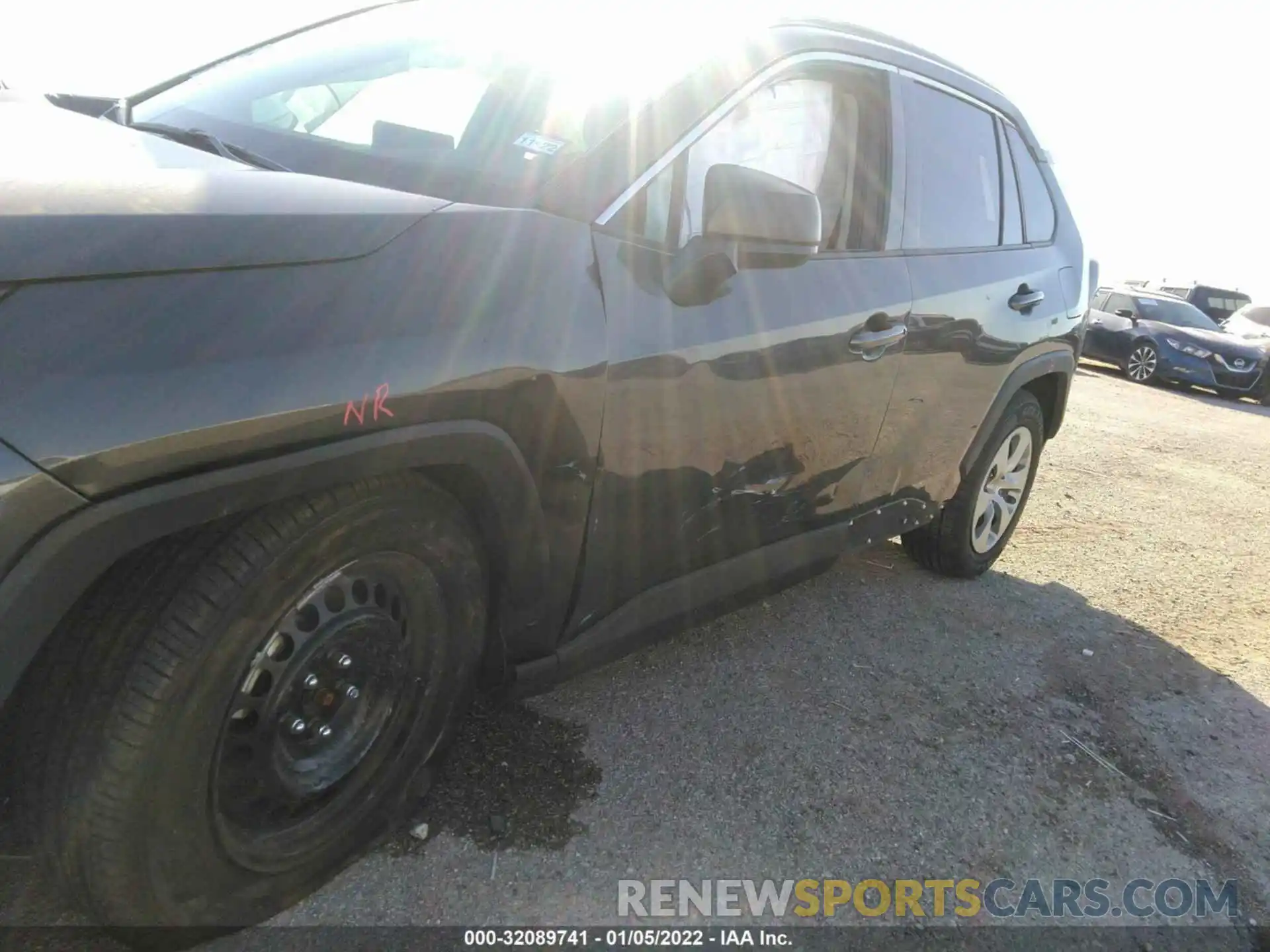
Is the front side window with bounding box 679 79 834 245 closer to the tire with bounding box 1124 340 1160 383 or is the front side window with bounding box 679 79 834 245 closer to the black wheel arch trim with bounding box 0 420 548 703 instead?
the black wheel arch trim with bounding box 0 420 548 703

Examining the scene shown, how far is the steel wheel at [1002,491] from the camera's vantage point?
402 centimetres

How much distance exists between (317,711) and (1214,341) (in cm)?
1569

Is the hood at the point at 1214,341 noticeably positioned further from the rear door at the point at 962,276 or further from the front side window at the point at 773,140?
the front side window at the point at 773,140

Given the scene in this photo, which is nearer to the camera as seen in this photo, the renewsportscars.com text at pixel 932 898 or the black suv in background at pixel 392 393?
the black suv in background at pixel 392 393

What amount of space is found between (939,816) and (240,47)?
2.99m

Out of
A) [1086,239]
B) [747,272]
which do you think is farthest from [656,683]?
[1086,239]

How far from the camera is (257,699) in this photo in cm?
161

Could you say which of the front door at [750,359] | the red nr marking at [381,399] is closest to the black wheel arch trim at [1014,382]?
the front door at [750,359]

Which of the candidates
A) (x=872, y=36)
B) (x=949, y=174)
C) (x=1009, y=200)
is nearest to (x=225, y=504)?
(x=872, y=36)

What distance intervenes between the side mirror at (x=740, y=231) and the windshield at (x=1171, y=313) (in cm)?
1453

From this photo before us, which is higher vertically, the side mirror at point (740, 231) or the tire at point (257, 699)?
the side mirror at point (740, 231)

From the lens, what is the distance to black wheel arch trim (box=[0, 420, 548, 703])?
4.00 ft

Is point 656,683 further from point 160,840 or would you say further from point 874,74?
point 874,74

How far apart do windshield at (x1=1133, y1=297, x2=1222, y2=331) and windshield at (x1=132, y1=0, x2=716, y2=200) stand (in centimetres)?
1452
